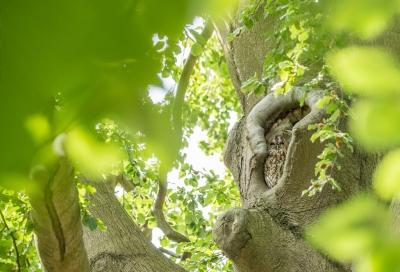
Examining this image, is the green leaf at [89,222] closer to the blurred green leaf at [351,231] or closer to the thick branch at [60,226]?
the thick branch at [60,226]

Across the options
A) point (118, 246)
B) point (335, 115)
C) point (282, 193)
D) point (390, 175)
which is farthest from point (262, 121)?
point (390, 175)

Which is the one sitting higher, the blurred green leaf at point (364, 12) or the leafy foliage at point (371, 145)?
the blurred green leaf at point (364, 12)

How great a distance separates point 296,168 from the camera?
2.44 meters

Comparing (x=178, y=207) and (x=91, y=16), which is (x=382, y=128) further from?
(x=178, y=207)

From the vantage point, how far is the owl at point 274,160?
2680mm

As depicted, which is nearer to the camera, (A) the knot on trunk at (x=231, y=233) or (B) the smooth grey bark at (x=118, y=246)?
(A) the knot on trunk at (x=231, y=233)

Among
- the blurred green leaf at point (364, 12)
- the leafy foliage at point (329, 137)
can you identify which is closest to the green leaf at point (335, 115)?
the leafy foliage at point (329, 137)

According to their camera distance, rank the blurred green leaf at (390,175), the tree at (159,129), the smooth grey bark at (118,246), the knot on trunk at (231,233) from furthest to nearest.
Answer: the smooth grey bark at (118,246)
the knot on trunk at (231,233)
the blurred green leaf at (390,175)
the tree at (159,129)

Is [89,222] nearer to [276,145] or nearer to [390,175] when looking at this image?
[276,145]

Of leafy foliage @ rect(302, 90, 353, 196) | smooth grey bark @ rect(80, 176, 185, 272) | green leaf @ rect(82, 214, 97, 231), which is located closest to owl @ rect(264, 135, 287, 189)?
leafy foliage @ rect(302, 90, 353, 196)

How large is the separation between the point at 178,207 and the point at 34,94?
189 inches

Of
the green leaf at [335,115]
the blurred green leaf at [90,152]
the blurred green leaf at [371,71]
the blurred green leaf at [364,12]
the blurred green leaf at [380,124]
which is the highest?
the green leaf at [335,115]

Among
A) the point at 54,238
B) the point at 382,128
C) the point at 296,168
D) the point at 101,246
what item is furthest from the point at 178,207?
the point at 382,128

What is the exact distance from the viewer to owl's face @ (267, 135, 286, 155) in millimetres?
2717
